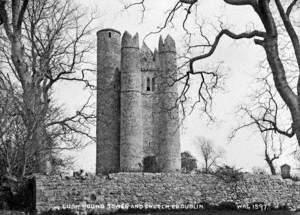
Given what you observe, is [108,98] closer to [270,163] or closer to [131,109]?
[131,109]

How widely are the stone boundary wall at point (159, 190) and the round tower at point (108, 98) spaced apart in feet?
66.7

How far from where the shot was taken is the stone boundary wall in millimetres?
15312

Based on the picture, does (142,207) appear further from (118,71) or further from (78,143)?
(118,71)

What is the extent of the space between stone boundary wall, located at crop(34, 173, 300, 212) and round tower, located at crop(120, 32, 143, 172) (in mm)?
18259

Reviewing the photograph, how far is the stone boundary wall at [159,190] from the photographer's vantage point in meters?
15.3

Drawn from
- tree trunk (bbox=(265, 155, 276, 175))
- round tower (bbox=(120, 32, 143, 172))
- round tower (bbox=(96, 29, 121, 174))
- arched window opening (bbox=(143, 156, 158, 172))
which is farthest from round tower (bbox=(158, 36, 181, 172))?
tree trunk (bbox=(265, 155, 276, 175))

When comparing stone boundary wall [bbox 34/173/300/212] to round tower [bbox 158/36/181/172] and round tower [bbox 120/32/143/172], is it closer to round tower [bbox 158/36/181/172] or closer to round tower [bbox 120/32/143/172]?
round tower [bbox 120/32/143/172]

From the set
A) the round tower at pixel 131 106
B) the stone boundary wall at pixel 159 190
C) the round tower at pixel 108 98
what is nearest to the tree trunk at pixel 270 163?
the round tower at pixel 131 106

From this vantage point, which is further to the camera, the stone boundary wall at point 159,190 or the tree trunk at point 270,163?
the tree trunk at point 270,163

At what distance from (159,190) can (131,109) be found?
21.5 meters

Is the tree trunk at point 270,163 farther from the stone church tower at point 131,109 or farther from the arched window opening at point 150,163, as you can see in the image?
the stone church tower at point 131,109

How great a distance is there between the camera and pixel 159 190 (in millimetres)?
16531

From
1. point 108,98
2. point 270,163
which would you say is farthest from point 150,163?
point 270,163

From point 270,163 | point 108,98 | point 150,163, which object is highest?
point 108,98
